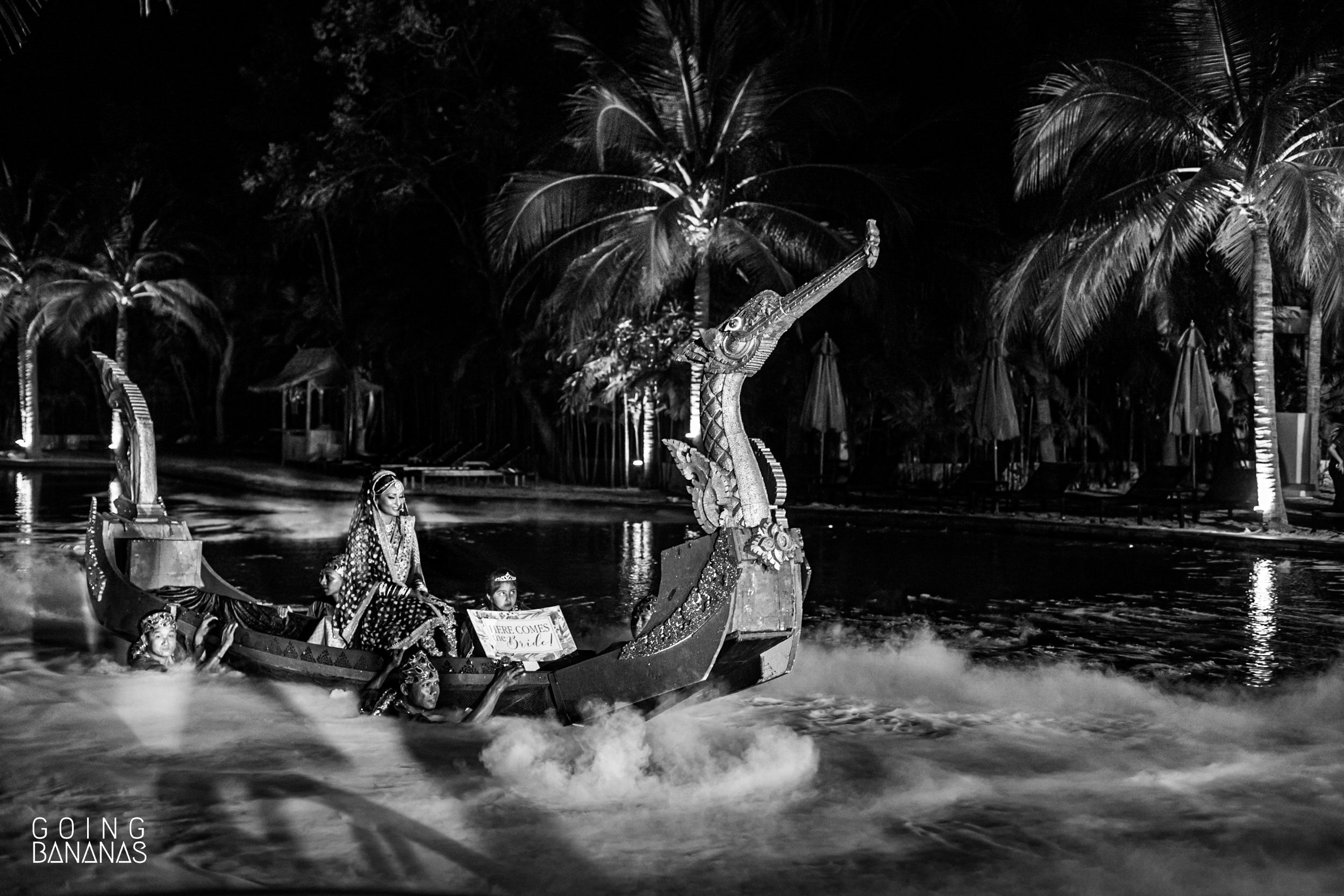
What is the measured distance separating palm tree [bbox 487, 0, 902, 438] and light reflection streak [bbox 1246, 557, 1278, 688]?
819 cm

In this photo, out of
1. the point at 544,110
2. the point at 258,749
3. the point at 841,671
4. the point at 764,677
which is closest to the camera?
the point at 764,677

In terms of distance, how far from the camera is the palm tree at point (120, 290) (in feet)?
129

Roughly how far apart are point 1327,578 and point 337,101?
21.6 metres

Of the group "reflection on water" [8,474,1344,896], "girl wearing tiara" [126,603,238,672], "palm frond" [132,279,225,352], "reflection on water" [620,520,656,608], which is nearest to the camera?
"reflection on water" [8,474,1344,896]

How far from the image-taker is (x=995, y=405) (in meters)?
22.3

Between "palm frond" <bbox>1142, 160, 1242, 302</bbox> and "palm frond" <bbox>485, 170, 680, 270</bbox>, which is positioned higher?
"palm frond" <bbox>485, 170, 680, 270</bbox>

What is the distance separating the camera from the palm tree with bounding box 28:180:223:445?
39281 millimetres

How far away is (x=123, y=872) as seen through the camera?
18.6 ft

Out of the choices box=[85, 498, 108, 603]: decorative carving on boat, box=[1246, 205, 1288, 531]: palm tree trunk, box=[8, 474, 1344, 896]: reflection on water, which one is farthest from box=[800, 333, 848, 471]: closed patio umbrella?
box=[85, 498, 108, 603]: decorative carving on boat

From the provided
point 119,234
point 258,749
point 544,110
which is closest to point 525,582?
point 258,749

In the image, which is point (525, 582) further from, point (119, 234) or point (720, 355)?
point (119, 234)

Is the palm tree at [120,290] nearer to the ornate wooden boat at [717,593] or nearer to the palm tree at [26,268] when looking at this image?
the palm tree at [26,268]

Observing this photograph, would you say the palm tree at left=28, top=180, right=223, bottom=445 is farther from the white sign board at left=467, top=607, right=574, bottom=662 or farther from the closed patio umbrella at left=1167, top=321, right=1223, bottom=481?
the white sign board at left=467, top=607, right=574, bottom=662

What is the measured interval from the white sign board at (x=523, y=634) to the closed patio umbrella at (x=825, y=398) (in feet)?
49.6
